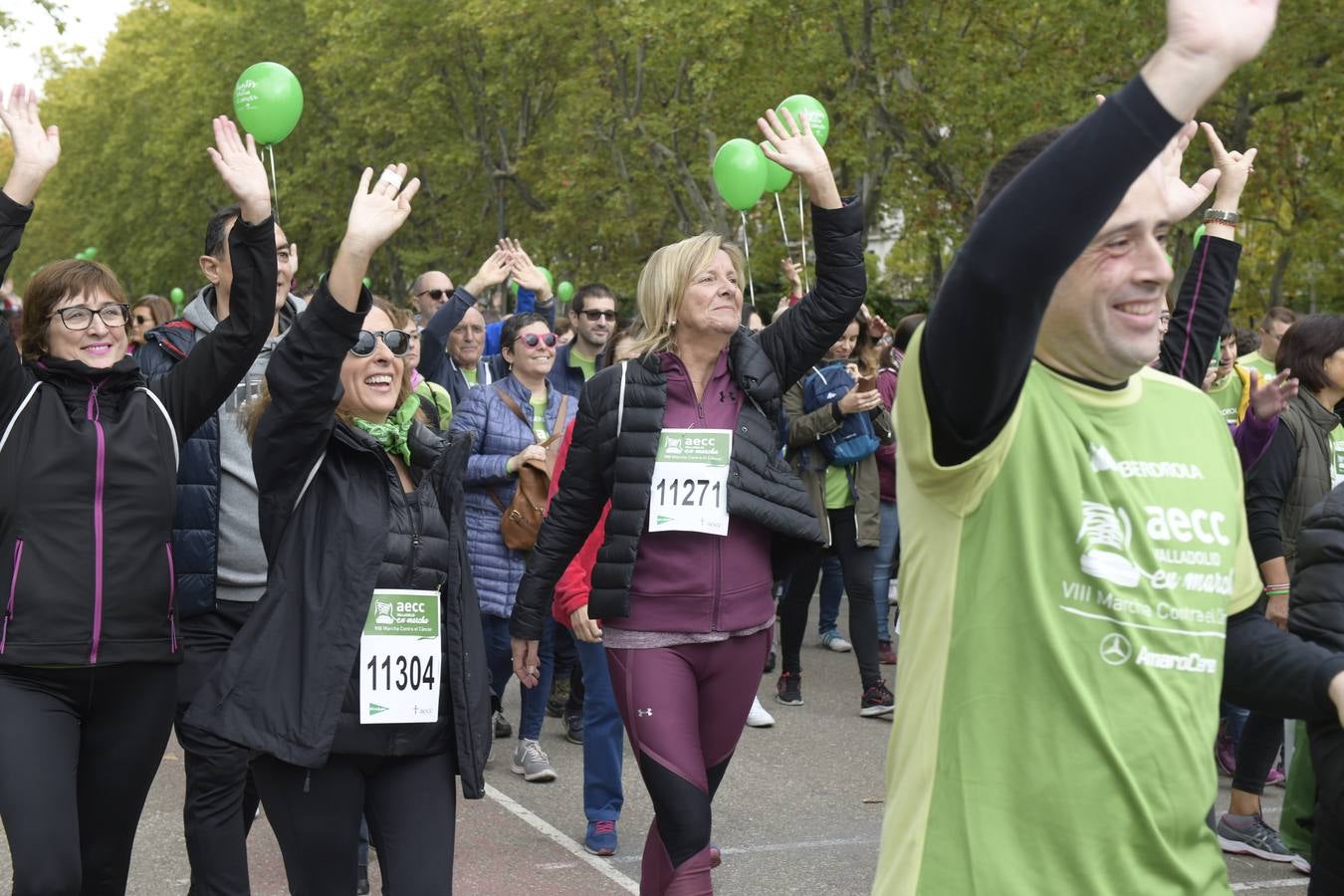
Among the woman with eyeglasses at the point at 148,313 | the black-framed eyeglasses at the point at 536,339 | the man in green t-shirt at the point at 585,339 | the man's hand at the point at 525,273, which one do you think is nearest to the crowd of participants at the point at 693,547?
the black-framed eyeglasses at the point at 536,339

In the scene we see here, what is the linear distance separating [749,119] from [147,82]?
83.9 ft

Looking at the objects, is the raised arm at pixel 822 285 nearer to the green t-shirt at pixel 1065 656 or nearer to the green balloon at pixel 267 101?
the green t-shirt at pixel 1065 656

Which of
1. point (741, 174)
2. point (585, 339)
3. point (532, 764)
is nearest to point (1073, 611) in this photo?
point (532, 764)

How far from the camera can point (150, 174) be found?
46.1m

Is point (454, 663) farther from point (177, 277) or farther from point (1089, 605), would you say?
point (177, 277)

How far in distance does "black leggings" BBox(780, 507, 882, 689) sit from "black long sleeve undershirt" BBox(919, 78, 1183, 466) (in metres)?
6.97

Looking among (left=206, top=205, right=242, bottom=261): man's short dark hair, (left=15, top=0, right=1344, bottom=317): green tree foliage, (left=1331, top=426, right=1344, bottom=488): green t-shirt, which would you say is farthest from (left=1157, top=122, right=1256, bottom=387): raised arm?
(left=15, top=0, right=1344, bottom=317): green tree foliage

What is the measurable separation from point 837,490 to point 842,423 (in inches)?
14.9

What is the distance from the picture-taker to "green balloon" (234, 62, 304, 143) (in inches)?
326

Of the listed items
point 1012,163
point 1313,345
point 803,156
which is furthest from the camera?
point 1313,345

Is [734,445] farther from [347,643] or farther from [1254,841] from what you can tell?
[1254,841]

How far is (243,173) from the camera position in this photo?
14.0 feet

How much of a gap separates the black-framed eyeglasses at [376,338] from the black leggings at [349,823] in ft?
3.21

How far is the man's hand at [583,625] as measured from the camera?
18.0 ft
